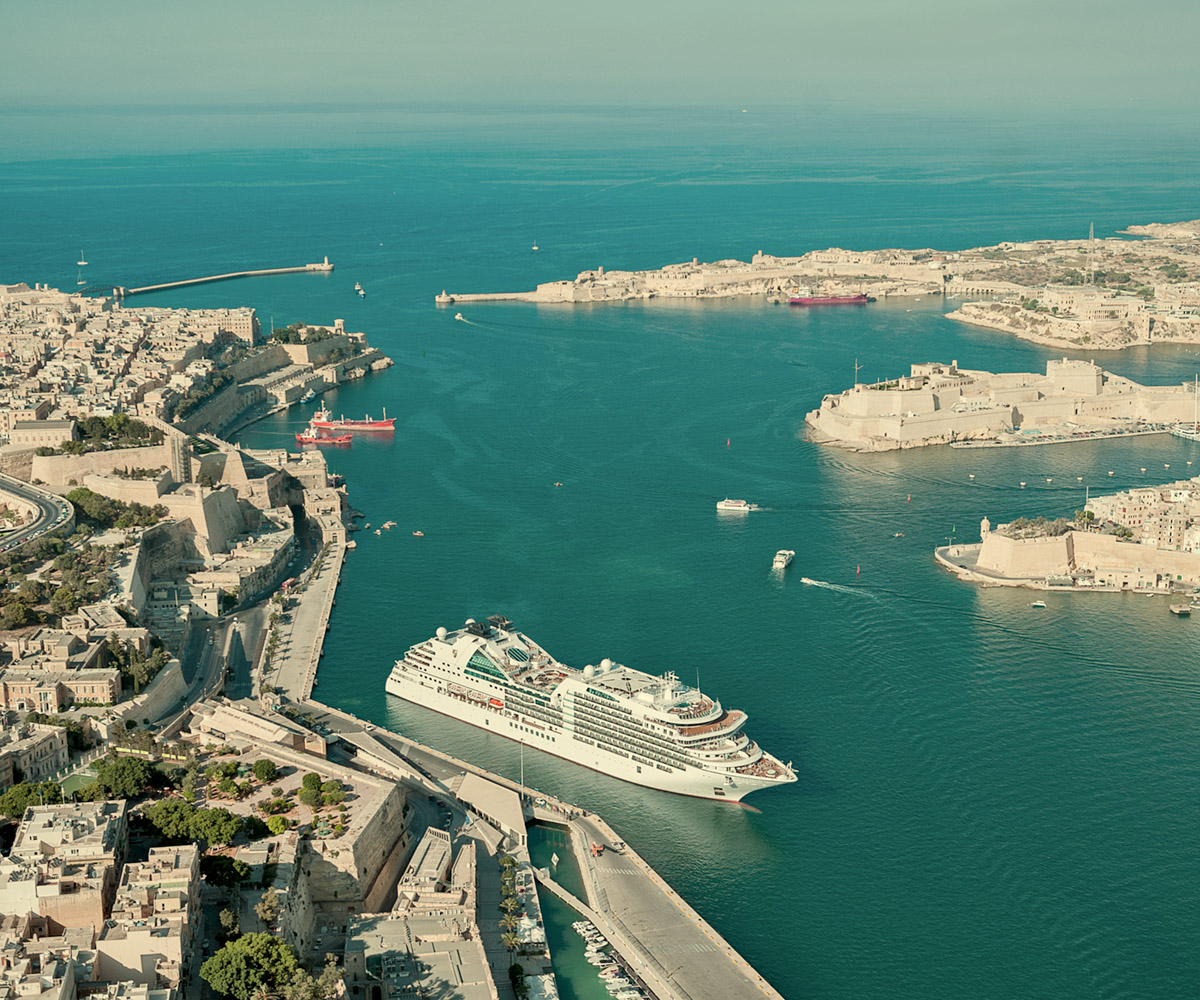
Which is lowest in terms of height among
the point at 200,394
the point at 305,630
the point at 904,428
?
the point at 305,630

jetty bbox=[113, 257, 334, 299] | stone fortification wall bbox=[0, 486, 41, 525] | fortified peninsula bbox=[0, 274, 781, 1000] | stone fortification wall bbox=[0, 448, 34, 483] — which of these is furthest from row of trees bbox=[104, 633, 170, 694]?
jetty bbox=[113, 257, 334, 299]

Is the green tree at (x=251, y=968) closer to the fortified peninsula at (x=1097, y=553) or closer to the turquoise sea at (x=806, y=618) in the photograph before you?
the turquoise sea at (x=806, y=618)

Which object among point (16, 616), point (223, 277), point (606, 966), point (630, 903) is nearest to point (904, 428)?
point (16, 616)

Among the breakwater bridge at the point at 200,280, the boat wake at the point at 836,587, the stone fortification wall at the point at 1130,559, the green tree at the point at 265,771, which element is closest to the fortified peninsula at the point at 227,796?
the green tree at the point at 265,771

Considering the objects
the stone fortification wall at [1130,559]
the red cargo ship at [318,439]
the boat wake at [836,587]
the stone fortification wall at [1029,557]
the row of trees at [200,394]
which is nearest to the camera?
the boat wake at [836,587]

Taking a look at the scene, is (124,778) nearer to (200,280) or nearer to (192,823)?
(192,823)

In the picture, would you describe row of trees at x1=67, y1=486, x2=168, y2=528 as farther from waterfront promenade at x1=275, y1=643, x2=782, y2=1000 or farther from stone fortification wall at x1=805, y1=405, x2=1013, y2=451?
stone fortification wall at x1=805, y1=405, x2=1013, y2=451
